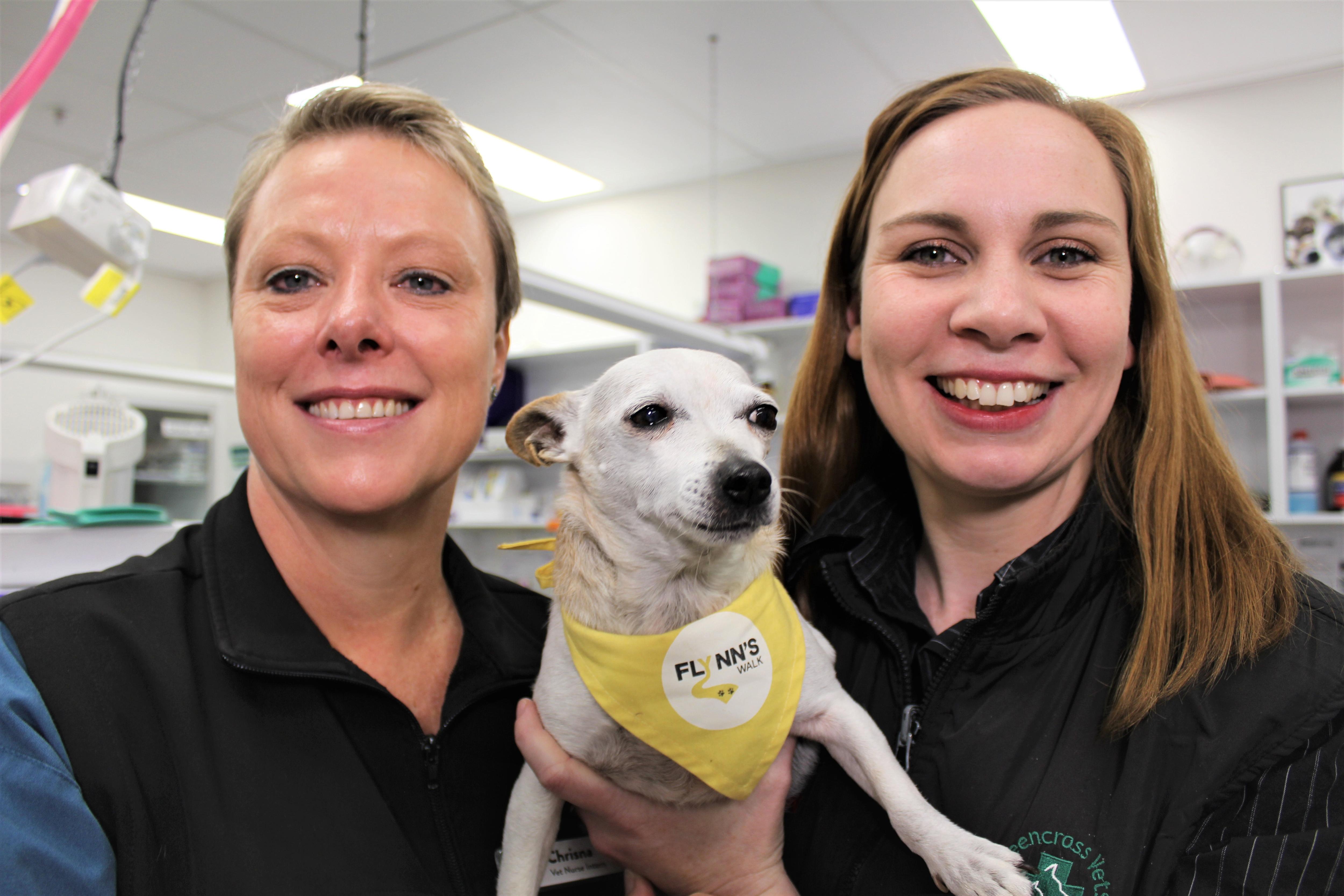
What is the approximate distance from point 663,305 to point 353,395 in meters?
6.17

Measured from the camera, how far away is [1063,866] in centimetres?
100

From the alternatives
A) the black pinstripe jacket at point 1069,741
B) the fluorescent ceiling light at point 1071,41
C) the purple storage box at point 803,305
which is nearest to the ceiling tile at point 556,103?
the purple storage box at point 803,305

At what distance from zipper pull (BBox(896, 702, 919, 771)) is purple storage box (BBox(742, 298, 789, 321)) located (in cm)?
453

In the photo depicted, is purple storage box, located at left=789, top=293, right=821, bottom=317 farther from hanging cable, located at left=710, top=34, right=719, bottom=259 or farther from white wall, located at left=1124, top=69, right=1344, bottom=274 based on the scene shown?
white wall, located at left=1124, top=69, right=1344, bottom=274

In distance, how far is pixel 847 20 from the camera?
4.36m

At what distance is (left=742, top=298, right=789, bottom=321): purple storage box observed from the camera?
5.55m

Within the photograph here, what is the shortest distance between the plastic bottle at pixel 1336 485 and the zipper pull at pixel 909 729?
4.32 metres

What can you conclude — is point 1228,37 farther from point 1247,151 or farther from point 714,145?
point 714,145

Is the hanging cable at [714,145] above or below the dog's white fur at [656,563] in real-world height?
above

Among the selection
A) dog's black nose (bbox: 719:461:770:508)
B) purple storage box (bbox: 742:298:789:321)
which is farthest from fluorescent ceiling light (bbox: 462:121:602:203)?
dog's black nose (bbox: 719:461:770:508)

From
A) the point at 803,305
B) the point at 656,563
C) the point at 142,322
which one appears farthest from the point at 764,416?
the point at 142,322

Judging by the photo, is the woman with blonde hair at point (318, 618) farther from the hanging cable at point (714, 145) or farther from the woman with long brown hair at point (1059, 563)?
the hanging cable at point (714, 145)

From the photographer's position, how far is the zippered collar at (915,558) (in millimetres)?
1129

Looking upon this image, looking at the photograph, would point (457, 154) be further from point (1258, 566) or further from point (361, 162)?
point (1258, 566)
